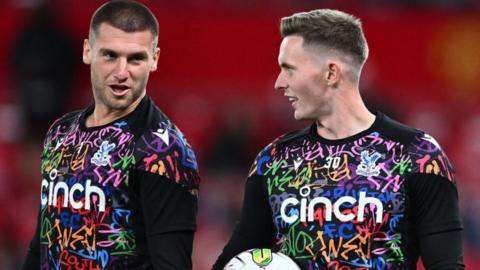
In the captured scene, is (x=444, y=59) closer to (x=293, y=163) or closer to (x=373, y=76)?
(x=373, y=76)

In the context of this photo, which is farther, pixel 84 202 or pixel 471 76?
pixel 471 76

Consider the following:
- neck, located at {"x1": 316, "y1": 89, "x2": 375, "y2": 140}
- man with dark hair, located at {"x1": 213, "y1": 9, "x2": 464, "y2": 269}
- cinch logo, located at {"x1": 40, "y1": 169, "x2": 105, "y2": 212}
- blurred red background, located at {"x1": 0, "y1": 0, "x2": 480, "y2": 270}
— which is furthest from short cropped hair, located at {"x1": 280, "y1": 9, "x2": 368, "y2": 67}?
blurred red background, located at {"x1": 0, "y1": 0, "x2": 480, "y2": 270}

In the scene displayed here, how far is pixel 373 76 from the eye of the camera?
13008 mm

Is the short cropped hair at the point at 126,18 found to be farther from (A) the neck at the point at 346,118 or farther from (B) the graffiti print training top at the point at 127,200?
(A) the neck at the point at 346,118

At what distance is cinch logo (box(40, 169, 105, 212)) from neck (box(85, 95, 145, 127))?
10.8 inches

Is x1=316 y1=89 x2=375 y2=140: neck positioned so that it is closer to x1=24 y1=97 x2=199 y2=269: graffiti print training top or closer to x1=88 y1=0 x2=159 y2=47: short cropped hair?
x1=24 y1=97 x2=199 y2=269: graffiti print training top

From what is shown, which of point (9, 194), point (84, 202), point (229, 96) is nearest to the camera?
point (84, 202)

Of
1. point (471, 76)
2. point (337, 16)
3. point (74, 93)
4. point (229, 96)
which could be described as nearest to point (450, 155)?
point (471, 76)

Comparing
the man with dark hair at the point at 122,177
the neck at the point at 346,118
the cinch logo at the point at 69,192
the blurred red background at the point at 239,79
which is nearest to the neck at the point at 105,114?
the man with dark hair at the point at 122,177

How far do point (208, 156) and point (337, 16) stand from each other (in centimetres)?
674

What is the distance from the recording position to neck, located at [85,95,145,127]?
18.1 ft

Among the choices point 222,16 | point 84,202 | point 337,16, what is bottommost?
point 84,202

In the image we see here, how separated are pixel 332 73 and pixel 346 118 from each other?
0.66 feet

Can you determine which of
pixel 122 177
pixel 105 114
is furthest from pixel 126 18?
pixel 122 177
